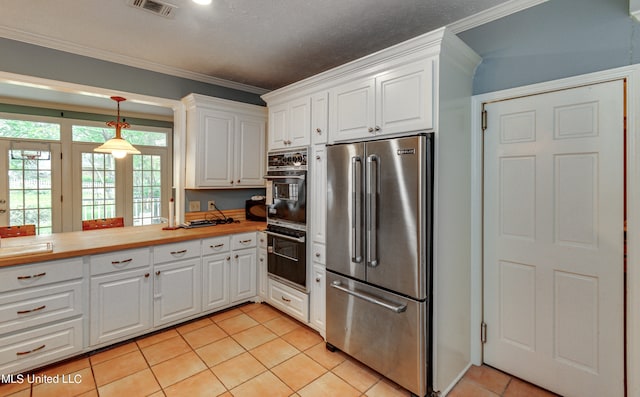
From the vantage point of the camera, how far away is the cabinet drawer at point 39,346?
6.64ft

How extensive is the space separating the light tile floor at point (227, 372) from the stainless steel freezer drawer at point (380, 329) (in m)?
0.14

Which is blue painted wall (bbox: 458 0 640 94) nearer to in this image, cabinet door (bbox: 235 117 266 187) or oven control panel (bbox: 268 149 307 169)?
oven control panel (bbox: 268 149 307 169)

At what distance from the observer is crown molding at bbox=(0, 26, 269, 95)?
8.04ft

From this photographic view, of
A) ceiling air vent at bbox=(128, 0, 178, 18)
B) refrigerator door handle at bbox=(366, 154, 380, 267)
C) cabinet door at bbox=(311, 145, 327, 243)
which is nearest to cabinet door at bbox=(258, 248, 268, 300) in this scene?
cabinet door at bbox=(311, 145, 327, 243)

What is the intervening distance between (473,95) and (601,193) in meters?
1.00

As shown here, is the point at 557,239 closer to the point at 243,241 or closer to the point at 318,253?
the point at 318,253

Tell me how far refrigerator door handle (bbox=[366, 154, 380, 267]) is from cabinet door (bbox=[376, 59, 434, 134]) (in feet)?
0.85

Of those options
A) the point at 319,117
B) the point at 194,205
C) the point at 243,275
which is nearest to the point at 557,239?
the point at 319,117

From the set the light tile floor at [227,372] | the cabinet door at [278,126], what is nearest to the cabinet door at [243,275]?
the light tile floor at [227,372]

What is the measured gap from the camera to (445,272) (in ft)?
6.46

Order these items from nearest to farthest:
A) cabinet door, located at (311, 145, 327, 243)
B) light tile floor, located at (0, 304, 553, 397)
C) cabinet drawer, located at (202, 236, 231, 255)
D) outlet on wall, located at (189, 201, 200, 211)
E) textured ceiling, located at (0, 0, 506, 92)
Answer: light tile floor, located at (0, 304, 553, 397) → textured ceiling, located at (0, 0, 506, 92) → cabinet door, located at (311, 145, 327, 243) → cabinet drawer, located at (202, 236, 231, 255) → outlet on wall, located at (189, 201, 200, 211)

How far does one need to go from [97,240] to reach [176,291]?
0.78 m

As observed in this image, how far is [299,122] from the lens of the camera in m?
2.80

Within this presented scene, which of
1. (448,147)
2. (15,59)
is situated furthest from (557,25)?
(15,59)
